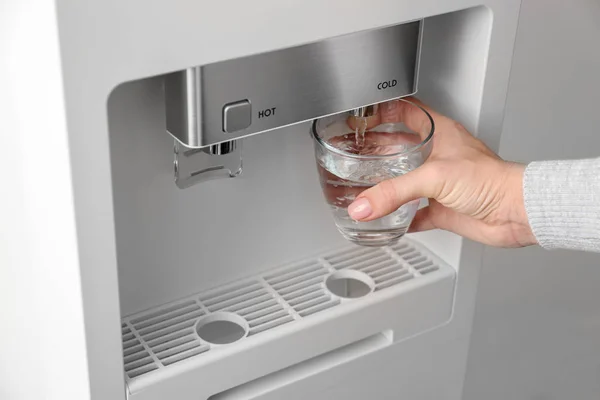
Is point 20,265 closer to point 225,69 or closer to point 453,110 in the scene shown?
point 225,69

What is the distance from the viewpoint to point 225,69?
2.16ft

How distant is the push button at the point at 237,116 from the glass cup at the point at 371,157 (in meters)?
0.11

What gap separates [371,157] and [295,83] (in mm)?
103

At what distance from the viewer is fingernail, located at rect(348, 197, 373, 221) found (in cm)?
75

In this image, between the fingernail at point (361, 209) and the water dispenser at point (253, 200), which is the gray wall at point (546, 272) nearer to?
the water dispenser at point (253, 200)

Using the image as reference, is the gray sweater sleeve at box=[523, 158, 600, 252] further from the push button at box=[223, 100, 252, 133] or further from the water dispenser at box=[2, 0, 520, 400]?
the push button at box=[223, 100, 252, 133]

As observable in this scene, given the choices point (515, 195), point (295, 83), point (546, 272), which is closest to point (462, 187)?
point (515, 195)

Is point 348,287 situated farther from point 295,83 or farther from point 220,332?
point 295,83

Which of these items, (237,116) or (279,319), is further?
(279,319)

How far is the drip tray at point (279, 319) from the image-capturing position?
0.77 m

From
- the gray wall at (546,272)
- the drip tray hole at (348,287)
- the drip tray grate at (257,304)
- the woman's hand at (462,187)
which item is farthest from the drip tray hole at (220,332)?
the gray wall at (546,272)

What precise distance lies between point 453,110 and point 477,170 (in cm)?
10

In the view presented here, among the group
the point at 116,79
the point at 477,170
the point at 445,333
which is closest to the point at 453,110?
the point at 477,170

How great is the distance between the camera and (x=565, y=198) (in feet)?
2.56
